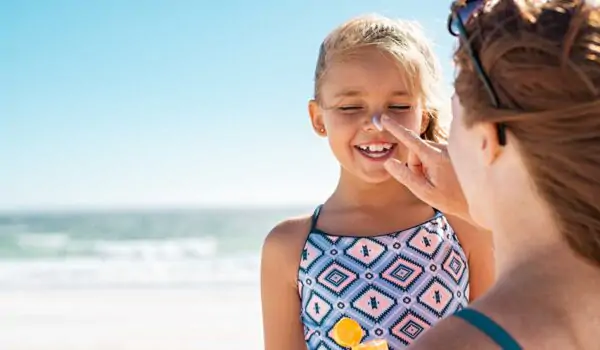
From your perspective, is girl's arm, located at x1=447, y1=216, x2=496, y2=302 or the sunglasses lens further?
girl's arm, located at x1=447, y1=216, x2=496, y2=302

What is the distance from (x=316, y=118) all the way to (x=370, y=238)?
0.50m

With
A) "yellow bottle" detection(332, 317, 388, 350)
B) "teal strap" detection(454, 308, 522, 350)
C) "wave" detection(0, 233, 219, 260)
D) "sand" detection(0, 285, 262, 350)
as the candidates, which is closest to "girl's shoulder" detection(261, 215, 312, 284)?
"yellow bottle" detection(332, 317, 388, 350)

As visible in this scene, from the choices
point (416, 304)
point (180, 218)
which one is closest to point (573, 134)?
point (416, 304)

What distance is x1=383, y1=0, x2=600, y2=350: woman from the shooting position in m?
1.08

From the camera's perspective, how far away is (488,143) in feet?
3.87

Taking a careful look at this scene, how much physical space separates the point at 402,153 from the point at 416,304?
498mm

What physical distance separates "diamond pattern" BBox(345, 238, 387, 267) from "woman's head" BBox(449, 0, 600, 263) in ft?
4.04

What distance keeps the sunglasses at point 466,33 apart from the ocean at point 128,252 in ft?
39.0

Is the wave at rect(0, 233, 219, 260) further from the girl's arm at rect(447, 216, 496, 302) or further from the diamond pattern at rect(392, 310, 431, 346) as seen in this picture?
the diamond pattern at rect(392, 310, 431, 346)

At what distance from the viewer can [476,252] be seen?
2496mm

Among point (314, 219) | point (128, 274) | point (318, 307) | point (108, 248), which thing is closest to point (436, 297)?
point (318, 307)

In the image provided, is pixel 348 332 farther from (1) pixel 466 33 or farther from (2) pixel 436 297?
(1) pixel 466 33

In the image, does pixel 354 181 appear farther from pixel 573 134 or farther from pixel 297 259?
pixel 573 134

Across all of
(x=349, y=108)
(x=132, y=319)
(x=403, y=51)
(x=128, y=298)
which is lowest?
(x=132, y=319)
